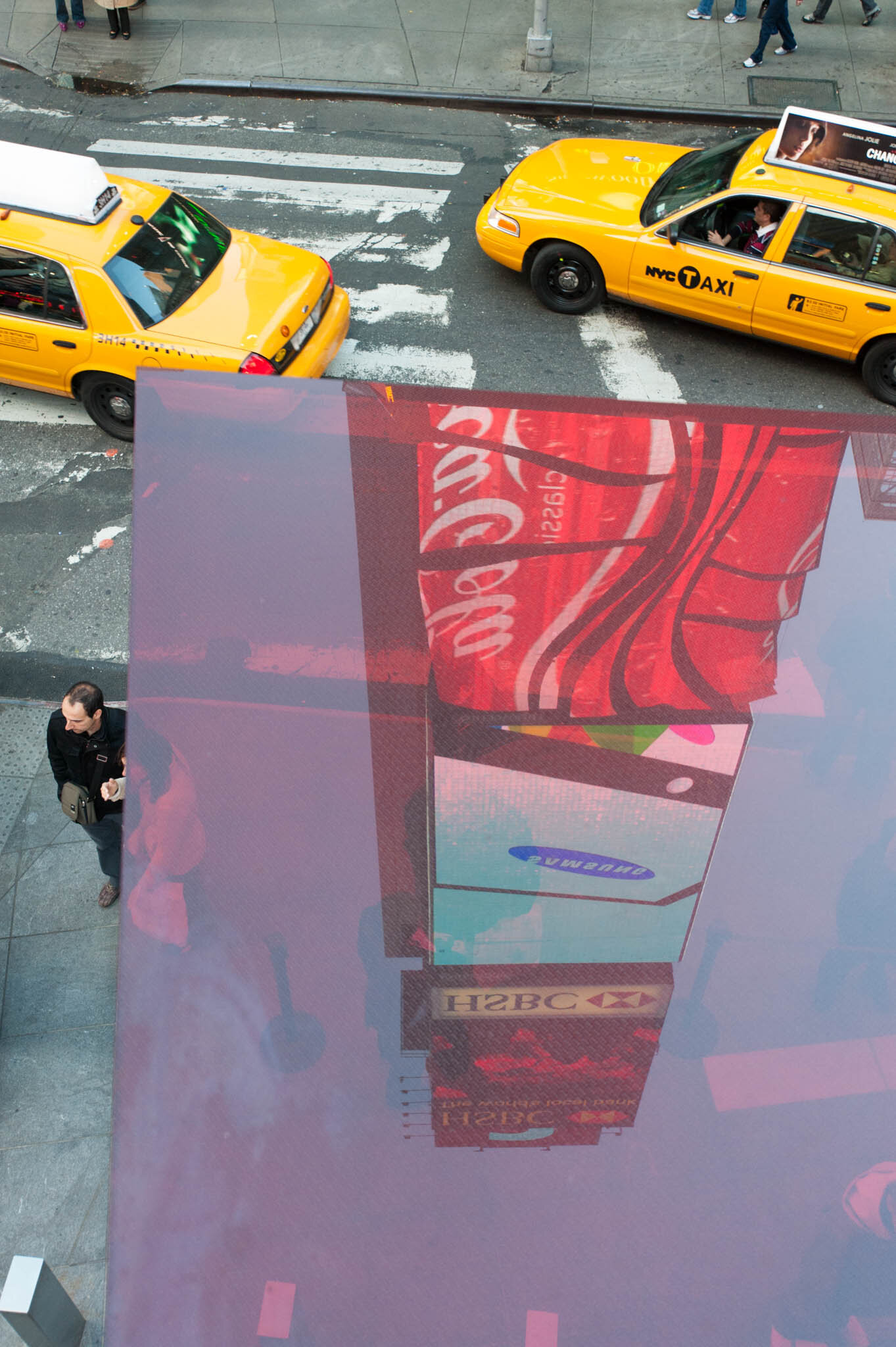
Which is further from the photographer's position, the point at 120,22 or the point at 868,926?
the point at 120,22

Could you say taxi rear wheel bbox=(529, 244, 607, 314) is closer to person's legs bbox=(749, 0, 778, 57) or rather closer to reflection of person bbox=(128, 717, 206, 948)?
person's legs bbox=(749, 0, 778, 57)

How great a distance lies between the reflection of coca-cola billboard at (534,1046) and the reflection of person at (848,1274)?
51 cm

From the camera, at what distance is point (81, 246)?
307 inches

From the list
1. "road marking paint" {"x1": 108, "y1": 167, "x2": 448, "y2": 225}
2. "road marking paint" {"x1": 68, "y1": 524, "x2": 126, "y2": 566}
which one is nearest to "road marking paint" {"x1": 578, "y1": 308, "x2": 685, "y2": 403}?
"road marking paint" {"x1": 108, "y1": 167, "x2": 448, "y2": 225}

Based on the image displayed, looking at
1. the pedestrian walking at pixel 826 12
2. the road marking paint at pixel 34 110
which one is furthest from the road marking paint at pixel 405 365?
the pedestrian walking at pixel 826 12

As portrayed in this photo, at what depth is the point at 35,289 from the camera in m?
7.89

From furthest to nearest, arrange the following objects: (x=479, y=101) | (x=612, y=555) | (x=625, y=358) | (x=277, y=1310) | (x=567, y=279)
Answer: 1. (x=479, y=101)
2. (x=567, y=279)
3. (x=625, y=358)
4. (x=612, y=555)
5. (x=277, y=1310)

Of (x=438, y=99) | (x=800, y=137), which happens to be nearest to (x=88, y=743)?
(x=800, y=137)

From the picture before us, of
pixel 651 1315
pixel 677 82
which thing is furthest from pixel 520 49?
pixel 651 1315

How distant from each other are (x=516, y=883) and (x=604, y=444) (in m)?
1.95

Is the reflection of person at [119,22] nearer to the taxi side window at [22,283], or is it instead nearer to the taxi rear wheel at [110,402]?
the taxi side window at [22,283]

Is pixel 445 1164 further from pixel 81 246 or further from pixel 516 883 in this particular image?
pixel 81 246

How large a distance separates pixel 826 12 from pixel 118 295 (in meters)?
12.1

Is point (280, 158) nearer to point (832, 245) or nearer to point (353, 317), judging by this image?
point (353, 317)
